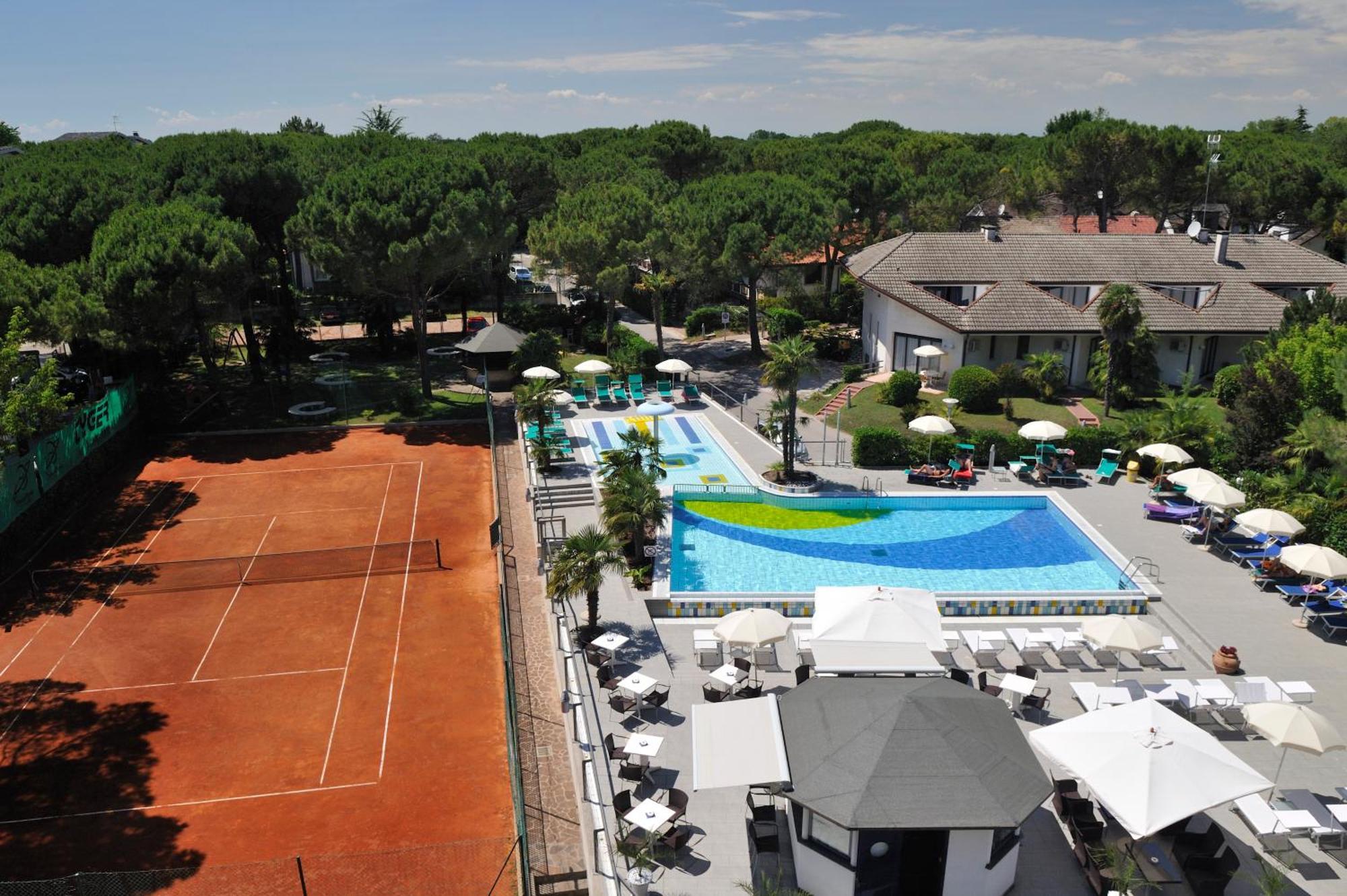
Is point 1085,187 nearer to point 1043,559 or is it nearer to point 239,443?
point 1043,559

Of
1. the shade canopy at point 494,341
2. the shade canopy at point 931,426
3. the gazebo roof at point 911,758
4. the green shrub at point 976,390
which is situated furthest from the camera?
the shade canopy at point 494,341

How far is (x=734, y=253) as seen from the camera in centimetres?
4388

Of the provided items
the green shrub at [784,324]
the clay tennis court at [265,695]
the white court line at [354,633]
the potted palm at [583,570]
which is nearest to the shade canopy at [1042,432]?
the potted palm at [583,570]

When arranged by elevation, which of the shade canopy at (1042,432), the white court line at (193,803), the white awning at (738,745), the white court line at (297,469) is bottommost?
the white court line at (193,803)

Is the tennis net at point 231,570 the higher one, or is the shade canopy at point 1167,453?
the shade canopy at point 1167,453

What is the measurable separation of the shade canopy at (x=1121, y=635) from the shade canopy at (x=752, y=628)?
6.76 meters

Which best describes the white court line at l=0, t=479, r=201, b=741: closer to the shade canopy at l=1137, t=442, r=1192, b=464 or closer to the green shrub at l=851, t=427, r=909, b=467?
the green shrub at l=851, t=427, r=909, b=467

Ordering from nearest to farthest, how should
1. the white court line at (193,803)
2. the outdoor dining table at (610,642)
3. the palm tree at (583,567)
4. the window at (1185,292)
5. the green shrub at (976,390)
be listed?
the white court line at (193,803)
the outdoor dining table at (610,642)
the palm tree at (583,567)
the green shrub at (976,390)
the window at (1185,292)

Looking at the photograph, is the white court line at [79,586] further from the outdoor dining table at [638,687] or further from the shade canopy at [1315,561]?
the shade canopy at [1315,561]

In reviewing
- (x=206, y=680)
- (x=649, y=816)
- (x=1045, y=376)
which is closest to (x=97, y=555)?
(x=206, y=680)

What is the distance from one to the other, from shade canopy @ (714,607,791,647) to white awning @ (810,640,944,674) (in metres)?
1.04

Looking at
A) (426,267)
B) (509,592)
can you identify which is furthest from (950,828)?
(426,267)

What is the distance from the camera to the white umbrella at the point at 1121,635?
1923 cm

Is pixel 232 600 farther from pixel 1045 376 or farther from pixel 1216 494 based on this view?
pixel 1045 376
